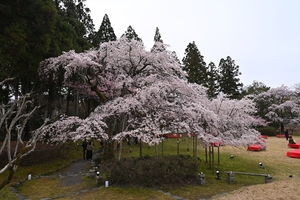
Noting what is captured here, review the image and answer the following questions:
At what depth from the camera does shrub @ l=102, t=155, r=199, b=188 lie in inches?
366

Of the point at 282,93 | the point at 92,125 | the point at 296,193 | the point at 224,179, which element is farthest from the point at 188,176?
the point at 282,93

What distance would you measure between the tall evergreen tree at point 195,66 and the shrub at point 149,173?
71.4ft

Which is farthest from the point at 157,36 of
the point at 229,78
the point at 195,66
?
the point at 229,78

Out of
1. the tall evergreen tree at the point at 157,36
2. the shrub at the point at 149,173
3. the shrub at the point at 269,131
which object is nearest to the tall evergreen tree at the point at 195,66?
the tall evergreen tree at the point at 157,36

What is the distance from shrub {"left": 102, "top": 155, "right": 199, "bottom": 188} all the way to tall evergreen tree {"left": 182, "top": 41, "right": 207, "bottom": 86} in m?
21.8

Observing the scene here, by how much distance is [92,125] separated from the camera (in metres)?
11.0

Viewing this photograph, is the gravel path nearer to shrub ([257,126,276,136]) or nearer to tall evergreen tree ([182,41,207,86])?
tall evergreen tree ([182,41,207,86])

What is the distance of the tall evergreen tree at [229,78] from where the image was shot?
3775 cm

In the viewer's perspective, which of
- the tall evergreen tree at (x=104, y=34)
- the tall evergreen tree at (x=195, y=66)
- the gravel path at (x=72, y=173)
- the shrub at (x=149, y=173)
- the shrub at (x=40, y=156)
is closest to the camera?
the shrub at (x=149, y=173)

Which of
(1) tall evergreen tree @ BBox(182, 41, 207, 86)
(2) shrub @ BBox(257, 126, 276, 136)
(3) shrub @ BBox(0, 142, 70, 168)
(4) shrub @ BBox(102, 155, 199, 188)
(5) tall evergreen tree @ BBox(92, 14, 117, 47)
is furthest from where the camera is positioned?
(2) shrub @ BBox(257, 126, 276, 136)

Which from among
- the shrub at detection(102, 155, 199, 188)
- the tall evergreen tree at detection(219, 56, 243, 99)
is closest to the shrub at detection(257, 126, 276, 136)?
the tall evergreen tree at detection(219, 56, 243, 99)

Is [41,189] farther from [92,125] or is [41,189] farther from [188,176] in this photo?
[188,176]

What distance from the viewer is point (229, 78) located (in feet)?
124

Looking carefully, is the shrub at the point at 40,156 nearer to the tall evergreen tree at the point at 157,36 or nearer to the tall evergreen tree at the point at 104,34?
the tall evergreen tree at the point at 104,34
